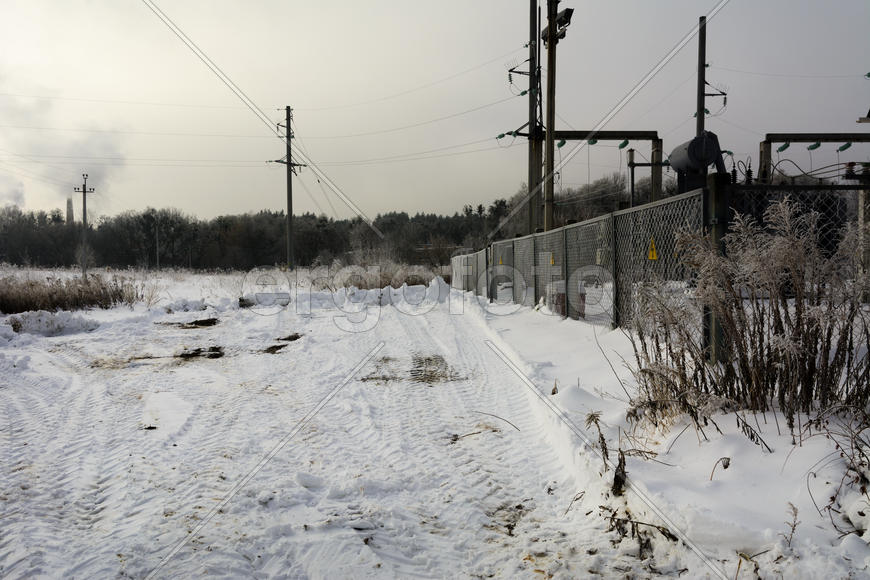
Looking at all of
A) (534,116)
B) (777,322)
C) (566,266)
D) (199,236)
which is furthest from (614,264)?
(199,236)

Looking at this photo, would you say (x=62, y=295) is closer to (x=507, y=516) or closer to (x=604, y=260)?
(x=604, y=260)

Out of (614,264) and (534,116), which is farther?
(534,116)

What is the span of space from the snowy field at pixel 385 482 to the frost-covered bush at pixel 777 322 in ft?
0.79

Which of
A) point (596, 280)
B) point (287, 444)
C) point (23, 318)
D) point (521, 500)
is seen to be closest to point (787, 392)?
point (521, 500)

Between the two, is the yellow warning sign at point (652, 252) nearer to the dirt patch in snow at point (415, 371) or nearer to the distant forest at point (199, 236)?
the dirt patch in snow at point (415, 371)

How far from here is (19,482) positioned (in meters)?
3.38

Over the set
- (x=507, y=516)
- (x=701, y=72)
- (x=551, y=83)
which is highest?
(x=701, y=72)

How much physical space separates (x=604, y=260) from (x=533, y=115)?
10834 mm

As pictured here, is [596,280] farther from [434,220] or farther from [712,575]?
[434,220]

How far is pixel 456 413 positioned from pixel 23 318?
10.4m

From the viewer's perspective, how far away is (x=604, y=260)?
855 centimetres

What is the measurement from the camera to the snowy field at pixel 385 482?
96.8 inches

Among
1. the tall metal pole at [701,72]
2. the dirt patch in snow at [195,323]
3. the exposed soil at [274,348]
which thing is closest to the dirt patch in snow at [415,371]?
the exposed soil at [274,348]

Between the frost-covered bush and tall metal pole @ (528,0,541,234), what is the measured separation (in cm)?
1422
